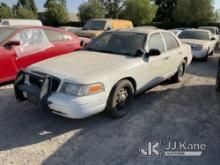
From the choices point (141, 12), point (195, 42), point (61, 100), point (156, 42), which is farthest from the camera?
point (141, 12)

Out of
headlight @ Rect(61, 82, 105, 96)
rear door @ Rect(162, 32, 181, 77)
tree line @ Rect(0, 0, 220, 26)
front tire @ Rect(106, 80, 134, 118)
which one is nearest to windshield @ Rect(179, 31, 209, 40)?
rear door @ Rect(162, 32, 181, 77)

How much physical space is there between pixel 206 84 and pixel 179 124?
2995 mm

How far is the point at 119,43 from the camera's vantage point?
5.54m

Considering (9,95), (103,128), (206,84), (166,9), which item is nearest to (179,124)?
(103,128)

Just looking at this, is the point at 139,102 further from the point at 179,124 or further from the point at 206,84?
the point at 206,84

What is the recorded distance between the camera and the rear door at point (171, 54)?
19.9 ft

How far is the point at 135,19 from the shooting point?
34125 millimetres

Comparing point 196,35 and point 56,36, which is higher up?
point 56,36

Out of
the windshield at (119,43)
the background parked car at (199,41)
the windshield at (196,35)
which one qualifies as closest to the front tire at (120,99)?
the windshield at (119,43)

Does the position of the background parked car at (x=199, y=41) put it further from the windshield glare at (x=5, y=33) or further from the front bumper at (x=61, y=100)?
the front bumper at (x=61, y=100)

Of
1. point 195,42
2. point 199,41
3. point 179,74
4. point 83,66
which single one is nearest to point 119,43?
point 83,66

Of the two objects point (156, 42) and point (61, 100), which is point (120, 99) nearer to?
point (61, 100)

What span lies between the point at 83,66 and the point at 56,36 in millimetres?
3310

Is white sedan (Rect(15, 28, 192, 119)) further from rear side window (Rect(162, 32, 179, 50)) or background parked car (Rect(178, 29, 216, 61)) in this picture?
background parked car (Rect(178, 29, 216, 61))
